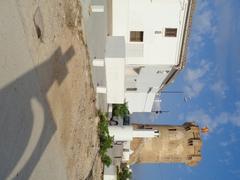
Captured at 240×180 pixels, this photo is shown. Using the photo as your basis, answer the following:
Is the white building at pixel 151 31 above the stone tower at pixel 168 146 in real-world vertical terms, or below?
above

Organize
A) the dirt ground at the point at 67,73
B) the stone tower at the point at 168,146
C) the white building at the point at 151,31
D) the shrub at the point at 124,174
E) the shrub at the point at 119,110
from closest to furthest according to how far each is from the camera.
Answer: the dirt ground at the point at 67,73
the white building at the point at 151,31
the shrub at the point at 119,110
the shrub at the point at 124,174
the stone tower at the point at 168,146

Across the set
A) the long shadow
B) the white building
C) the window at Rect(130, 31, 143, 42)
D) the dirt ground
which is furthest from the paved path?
the window at Rect(130, 31, 143, 42)

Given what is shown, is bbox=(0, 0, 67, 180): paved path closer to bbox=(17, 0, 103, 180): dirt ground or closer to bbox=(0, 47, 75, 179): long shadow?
bbox=(0, 47, 75, 179): long shadow

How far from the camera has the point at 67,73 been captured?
1273 cm

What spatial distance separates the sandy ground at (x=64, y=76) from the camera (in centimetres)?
963

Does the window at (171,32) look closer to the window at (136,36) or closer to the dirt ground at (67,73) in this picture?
the window at (136,36)

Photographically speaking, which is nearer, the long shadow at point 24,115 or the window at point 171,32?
the long shadow at point 24,115

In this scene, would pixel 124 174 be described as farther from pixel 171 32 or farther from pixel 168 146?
pixel 171 32

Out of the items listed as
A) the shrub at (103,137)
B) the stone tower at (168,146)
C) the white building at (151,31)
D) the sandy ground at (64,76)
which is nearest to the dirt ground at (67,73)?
the sandy ground at (64,76)

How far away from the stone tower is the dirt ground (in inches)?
370

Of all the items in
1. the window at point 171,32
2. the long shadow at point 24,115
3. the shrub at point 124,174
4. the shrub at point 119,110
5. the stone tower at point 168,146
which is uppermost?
the window at point 171,32

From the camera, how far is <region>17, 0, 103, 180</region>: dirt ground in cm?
977

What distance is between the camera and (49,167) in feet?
35.9

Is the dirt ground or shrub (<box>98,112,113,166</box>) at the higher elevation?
the dirt ground
